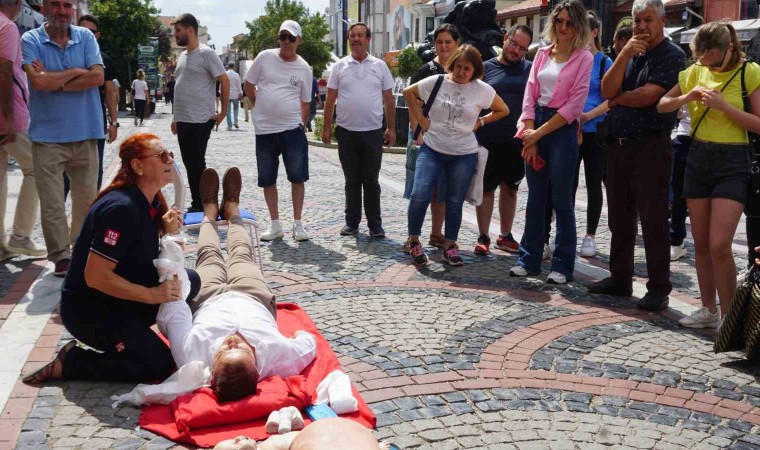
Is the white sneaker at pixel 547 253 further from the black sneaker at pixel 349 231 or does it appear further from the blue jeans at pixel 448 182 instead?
the black sneaker at pixel 349 231

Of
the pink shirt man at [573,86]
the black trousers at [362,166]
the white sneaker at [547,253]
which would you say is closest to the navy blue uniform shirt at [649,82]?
the pink shirt man at [573,86]

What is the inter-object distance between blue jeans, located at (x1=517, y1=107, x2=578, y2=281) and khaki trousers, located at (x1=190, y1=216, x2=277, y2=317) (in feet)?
7.98

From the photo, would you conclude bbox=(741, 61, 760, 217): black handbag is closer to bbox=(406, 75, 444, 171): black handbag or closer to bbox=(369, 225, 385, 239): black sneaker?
bbox=(406, 75, 444, 171): black handbag

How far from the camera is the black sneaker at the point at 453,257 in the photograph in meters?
Result: 7.79

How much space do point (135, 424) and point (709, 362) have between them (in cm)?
335

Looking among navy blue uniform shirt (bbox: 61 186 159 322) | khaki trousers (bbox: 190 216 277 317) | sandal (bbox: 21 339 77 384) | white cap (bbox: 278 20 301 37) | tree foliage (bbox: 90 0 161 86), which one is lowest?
sandal (bbox: 21 339 77 384)

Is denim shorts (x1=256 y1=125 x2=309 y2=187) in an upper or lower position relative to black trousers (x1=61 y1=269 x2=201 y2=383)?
upper

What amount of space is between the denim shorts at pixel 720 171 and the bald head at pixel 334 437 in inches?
126

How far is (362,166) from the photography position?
9172mm

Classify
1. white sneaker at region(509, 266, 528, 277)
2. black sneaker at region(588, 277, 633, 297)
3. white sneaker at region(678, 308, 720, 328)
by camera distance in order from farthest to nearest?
1. white sneaker at region(509, 266, 528, 277)
2. black sneaker at region(588, 277, 633, 297)
3. white sneaker at region(678, 308, 720, 328)

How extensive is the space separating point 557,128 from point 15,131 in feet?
14.6

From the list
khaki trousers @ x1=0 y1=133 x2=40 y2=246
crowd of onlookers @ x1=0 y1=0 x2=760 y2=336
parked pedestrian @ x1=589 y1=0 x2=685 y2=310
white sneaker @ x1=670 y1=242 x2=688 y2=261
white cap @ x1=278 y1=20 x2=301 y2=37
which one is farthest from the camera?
white cap @ x1=278 y1=20 x2=301 y2=37

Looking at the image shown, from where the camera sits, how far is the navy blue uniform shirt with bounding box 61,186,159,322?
14.8 feet

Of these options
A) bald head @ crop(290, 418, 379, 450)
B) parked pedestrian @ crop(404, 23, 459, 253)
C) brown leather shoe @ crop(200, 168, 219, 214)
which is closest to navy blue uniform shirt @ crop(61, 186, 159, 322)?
bald head @ crop(290, 418, 379, 450)
